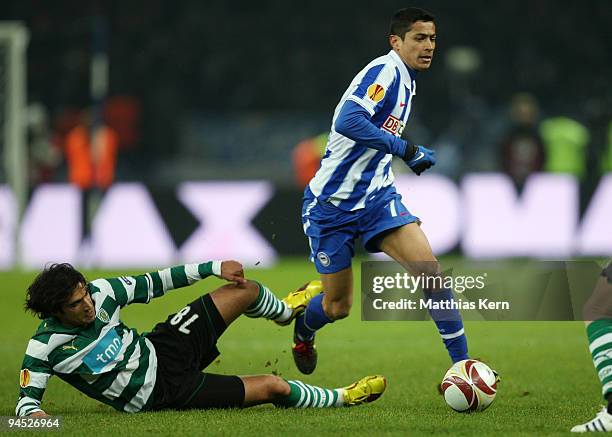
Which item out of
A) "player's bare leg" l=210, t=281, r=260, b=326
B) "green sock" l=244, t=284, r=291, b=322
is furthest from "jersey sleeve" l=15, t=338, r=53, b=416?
"green sock" l=244, t=284, r=291, b=322

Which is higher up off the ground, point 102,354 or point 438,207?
point 102,354

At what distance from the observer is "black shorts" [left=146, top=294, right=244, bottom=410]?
630 centimetres

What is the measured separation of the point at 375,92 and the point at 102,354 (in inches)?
80.1

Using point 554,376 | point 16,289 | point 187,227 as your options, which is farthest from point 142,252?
point 554,376

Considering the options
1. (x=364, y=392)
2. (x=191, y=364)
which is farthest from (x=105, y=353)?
(x=364, y=392)

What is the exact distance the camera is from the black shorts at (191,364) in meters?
6.30

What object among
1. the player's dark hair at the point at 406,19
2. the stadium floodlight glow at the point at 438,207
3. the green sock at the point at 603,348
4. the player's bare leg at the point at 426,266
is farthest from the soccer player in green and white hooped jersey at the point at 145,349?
the stadium floodlight glow at the point at 438,207

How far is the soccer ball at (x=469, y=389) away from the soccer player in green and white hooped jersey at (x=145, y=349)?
45 centimetres

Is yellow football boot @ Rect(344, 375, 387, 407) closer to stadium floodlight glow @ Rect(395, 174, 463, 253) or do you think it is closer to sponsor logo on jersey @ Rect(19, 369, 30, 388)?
sponsor logo on jersey @ Rect(19, 369, 30, 388)

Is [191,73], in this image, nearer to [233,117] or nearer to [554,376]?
[233,117]

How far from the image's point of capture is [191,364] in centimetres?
637

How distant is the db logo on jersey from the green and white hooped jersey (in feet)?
4.23

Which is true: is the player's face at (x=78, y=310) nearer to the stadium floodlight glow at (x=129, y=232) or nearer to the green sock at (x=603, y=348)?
the green sock at (x=603, y=348)

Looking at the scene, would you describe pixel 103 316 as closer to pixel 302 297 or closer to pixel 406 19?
pixel 302 297
